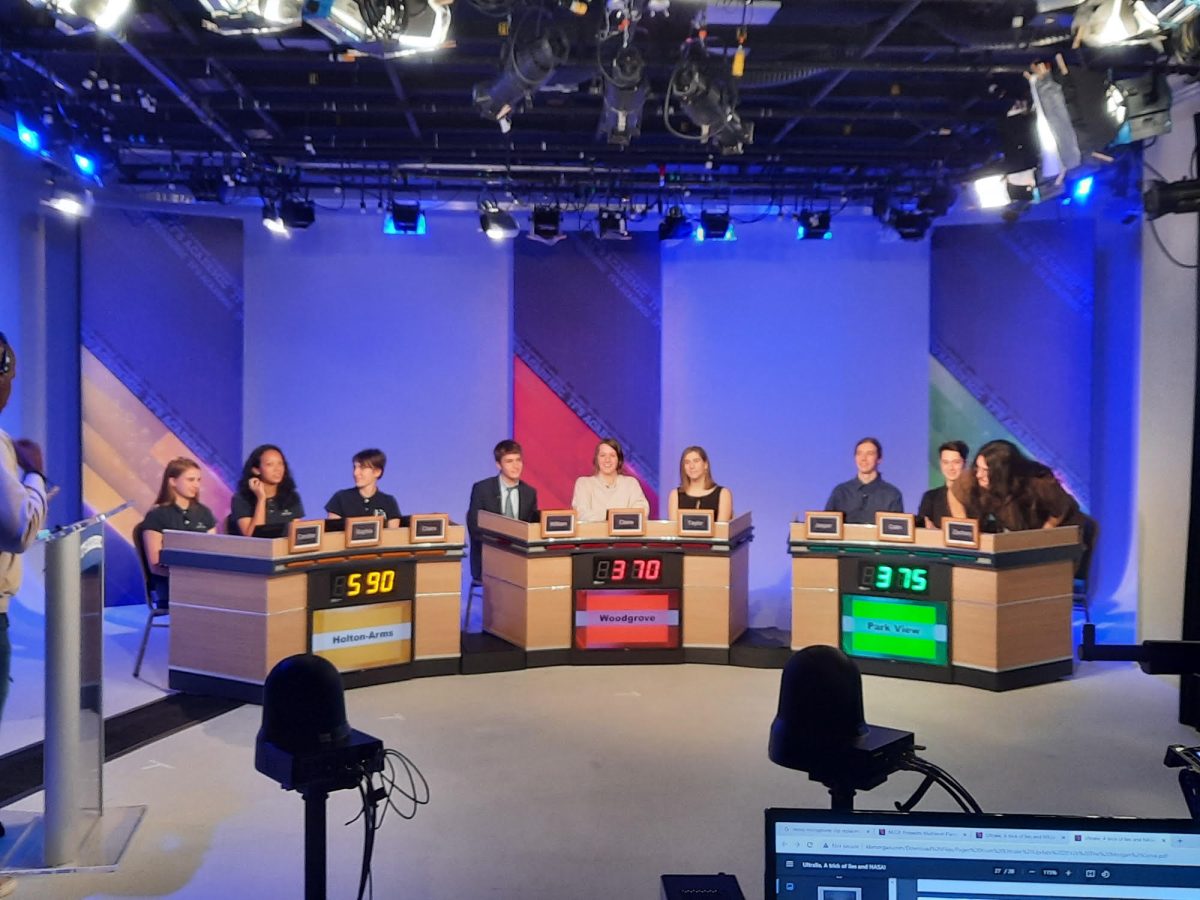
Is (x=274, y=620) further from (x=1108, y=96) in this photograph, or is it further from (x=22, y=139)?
(x=1108, y=96)

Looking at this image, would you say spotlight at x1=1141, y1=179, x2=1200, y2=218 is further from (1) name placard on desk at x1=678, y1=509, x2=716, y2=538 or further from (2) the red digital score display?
(2) the red digital score display

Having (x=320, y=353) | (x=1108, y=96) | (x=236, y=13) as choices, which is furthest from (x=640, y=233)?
(x=236, y=13)

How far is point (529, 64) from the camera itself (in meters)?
5.36

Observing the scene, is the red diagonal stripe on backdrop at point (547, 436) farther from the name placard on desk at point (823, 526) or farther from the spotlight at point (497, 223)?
the name placard on desk at point (823, 526)

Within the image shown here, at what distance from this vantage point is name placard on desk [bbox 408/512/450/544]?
23.2 ft

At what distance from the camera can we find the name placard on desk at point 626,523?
750 centimetres

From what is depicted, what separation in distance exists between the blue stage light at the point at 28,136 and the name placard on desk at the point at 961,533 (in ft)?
21.7

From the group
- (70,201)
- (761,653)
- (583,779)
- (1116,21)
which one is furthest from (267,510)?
(1116,21)

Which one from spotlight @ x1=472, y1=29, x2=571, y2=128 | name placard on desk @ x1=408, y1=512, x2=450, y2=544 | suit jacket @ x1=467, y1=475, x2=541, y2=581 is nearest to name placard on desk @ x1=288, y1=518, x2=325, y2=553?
name placard on desk @ x1=408, y1=512, x2=450, y2=544

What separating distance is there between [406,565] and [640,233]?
5171 mm

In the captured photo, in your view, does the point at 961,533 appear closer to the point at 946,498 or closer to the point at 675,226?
the point at 946,498

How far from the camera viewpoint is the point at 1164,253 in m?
7.39

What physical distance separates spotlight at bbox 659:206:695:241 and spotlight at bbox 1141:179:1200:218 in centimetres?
455

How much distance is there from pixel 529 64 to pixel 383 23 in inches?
34.2
